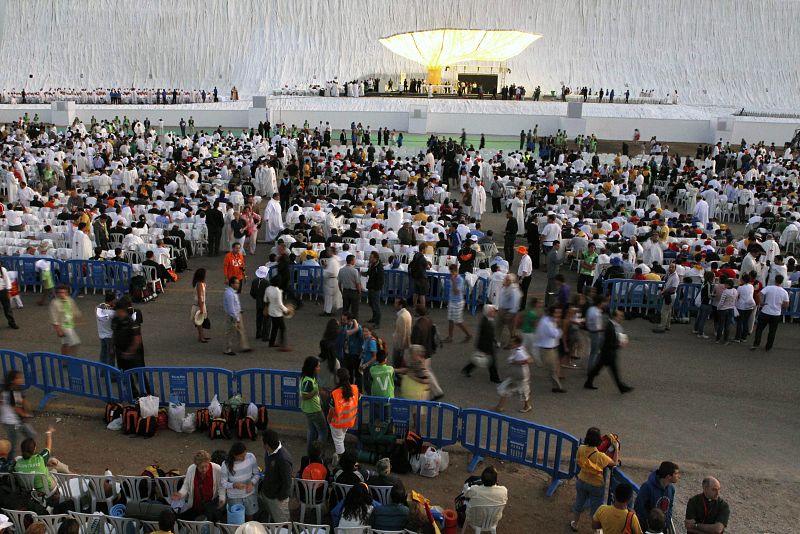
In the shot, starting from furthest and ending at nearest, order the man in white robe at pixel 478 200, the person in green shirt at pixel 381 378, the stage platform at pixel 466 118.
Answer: the stage platform at pixel 466 118 → the man in white robe at pixel 478 200 → the person in green shirt at pixel 381 378

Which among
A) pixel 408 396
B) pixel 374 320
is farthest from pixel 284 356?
pixel 408 396

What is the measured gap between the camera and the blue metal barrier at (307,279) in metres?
14.3

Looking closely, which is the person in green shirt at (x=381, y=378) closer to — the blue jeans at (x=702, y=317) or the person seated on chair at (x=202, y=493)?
the person seated on chair at (x=202, y=493)

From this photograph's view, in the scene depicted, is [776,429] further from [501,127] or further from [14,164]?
[501,127]

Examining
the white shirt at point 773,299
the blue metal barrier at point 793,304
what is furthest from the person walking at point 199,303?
the blue metal barrier at point 793,304

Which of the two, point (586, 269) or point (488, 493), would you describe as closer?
point (488, 493)

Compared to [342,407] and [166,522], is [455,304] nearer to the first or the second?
[342,407]

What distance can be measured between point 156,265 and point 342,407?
7697mm

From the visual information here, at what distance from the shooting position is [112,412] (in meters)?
9.55

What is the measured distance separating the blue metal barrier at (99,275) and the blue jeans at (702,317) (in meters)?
10.4

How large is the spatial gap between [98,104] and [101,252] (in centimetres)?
3390

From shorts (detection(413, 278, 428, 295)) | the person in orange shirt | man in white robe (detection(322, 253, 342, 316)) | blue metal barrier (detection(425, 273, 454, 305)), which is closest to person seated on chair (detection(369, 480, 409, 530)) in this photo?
man in white robe (detection(322, 253, 342, 316))

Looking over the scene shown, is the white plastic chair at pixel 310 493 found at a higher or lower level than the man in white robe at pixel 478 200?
lower

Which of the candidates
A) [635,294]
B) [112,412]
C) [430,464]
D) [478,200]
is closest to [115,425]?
[112,412]
